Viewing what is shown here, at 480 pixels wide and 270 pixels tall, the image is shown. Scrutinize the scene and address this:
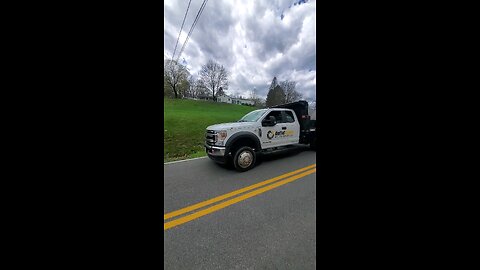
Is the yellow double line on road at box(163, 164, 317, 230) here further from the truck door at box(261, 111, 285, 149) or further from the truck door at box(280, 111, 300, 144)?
the truck door at box(280, 111, 300, 144)

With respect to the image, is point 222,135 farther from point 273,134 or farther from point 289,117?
point 289,117

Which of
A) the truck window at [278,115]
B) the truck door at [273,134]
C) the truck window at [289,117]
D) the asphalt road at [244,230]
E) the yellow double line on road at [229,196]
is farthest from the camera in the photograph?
the truck window at [289,117]

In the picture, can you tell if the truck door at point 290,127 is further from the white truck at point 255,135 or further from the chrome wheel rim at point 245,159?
the chrome wheel rim at point 245,159

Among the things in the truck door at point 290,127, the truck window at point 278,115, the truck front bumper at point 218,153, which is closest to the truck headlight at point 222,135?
the truck front bumper at point 218,153

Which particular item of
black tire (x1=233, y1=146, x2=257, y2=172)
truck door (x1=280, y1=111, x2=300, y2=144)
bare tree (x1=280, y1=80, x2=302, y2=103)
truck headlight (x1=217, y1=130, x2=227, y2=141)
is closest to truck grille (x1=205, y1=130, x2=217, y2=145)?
truck headlight (x1=217, y1=130, x2=227, y2=141)

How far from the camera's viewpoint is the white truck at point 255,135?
15.8 ft

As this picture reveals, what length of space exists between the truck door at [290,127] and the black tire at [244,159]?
4.83 feet

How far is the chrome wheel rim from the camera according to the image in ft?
16.0

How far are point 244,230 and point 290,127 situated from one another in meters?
4.21

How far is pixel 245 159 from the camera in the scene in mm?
4918
